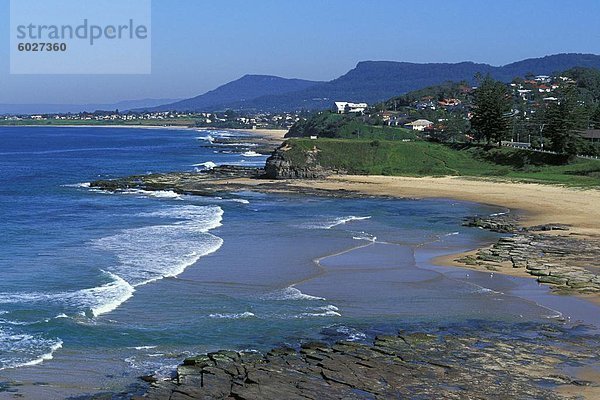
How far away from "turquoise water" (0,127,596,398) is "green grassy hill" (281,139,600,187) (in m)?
20.3

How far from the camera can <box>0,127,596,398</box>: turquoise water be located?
21.0 m

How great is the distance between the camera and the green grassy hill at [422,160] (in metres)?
72.1

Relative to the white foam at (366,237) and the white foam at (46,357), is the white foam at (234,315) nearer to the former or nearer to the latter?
the white foam at (46,357)

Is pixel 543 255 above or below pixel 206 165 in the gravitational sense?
below

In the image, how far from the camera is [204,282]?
95.8 feet

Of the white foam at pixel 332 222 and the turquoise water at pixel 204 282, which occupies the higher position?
the white foam at pixel 332 222

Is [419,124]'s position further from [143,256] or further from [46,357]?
[46,357]

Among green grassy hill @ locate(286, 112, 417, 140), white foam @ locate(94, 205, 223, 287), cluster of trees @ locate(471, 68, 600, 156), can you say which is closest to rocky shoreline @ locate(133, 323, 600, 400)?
white foam @ locate(94, 205, 223, 287)

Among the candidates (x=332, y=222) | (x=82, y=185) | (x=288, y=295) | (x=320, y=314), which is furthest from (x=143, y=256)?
(x=82, y=185)

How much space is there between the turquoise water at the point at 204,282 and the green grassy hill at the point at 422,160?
20259 mm

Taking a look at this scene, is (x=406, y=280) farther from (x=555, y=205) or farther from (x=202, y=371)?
(x=555, y=205)

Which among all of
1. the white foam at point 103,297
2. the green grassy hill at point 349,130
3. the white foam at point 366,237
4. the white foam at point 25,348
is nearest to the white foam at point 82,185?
the white foam at point 366,237

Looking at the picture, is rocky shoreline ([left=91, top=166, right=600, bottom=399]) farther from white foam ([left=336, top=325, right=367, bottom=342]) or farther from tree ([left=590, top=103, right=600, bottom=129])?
tree ([left=590, top=103, right=600, bottom=129])

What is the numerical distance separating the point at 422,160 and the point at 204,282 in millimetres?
52248
